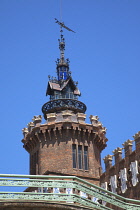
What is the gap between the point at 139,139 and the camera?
160ft

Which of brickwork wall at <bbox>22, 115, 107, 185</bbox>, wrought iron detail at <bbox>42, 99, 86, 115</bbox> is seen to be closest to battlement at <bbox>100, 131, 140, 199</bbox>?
brickwork wall at <bbox>22, 115, 107, 185</bbox>

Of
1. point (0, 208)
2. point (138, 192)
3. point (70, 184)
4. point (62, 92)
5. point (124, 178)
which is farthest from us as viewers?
point (62, 92)

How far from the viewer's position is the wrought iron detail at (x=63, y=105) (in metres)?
60.1

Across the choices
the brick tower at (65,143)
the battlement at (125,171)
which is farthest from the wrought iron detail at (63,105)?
the battlement at (125,171)

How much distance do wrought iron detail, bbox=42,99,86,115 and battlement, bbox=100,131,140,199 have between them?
812 cm

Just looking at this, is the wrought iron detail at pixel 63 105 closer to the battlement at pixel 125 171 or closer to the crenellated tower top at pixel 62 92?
the crenellated tower top at pixel 62 92

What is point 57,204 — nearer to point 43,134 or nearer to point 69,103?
point 43,134

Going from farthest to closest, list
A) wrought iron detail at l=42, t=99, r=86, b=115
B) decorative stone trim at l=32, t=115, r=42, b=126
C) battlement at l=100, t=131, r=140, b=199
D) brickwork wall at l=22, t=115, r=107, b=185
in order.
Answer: wrought iron detail at l=42, t=99, r=86, b=115
decorative stone trim at l=32, t=115, r=42, b=126
brickwork wall at l=22, t=115, r=107, b=185
battlement at l=100, t=131, r=140, b=199

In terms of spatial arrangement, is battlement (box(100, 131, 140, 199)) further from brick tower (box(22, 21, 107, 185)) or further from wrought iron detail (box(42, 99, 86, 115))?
wrought iron detail (box(42, 99, 86, 115))

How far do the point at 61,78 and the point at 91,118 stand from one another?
353 inches

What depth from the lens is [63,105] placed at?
60.2 metres

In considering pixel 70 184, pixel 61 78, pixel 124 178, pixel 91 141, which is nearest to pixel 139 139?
pixel 124 178

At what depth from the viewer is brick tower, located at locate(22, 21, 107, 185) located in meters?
55.2

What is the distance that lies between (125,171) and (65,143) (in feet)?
28.3
